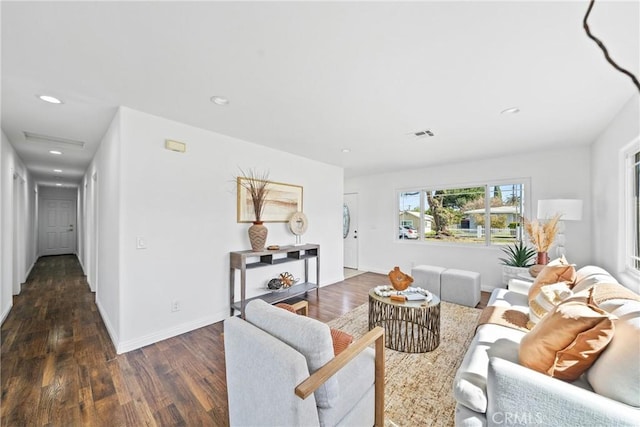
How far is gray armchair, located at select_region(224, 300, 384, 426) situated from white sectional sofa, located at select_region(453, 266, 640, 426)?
49 centimetres

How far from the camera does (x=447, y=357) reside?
2438 mm

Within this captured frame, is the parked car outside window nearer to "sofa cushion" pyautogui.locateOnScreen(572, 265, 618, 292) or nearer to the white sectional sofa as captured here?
"sofa cushion" pyautogui.locateOnScreen(572, 265, 618, 292)

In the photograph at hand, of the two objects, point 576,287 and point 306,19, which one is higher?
point 306,19

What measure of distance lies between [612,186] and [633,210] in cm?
48

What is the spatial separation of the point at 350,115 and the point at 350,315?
242 centimetres

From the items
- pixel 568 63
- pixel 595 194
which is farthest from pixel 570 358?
pixel 595 194

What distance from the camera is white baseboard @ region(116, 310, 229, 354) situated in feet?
8.35

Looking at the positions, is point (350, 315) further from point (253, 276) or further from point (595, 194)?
point (595, 194)

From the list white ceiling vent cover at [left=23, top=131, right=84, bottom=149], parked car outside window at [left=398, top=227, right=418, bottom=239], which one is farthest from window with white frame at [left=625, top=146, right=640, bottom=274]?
white ceiling vent cover at [left=23, top=131, right=84, bottom=149]

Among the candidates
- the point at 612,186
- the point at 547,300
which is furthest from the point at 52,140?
the point at 612,186

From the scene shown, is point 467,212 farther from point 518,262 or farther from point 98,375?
point 98,375

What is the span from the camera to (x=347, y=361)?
1.36 meters

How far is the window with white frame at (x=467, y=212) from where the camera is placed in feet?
14.7

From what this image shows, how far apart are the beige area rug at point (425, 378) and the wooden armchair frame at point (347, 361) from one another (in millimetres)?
189
